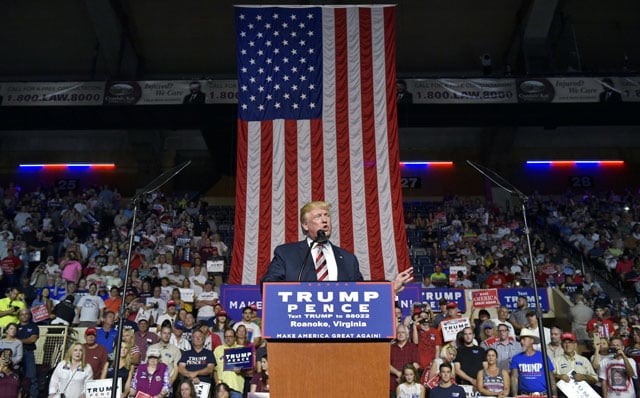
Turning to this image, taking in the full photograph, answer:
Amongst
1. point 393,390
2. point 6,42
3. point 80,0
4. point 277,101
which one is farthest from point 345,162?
point 6,42

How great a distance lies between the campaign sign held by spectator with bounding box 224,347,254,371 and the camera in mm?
8156

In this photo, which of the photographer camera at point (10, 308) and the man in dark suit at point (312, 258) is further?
the photographer camera at point (10, 308)

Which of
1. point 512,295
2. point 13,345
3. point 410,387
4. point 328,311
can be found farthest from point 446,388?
point 13,345

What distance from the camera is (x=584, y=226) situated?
1775cm

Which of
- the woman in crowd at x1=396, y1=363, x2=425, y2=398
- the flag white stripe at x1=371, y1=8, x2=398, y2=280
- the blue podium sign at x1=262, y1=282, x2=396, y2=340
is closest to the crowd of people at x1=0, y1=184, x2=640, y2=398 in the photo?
the woman in crowd at x1=396, y1=363, x2=425, y2=398

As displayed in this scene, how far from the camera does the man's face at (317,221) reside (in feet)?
11.3

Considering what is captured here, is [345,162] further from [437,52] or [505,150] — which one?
[505,150]

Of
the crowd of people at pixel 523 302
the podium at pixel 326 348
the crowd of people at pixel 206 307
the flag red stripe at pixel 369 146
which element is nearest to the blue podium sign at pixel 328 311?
the podium at pixel 326 348

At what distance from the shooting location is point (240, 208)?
37.9ft

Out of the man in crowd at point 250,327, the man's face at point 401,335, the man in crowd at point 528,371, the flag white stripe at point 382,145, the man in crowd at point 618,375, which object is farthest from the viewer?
the flag white stripe at point 382,145

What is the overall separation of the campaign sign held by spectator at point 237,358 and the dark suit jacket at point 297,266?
5086 millimetres

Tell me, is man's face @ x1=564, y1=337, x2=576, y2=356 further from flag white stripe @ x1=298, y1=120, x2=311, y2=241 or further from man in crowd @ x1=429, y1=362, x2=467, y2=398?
flag white stripe @ x1=298, y1=120, x2=311, y2=241

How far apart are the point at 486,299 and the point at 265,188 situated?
4579 mm

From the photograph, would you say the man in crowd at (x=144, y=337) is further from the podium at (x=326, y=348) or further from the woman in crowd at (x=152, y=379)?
the podium at (x=326, y=348)
